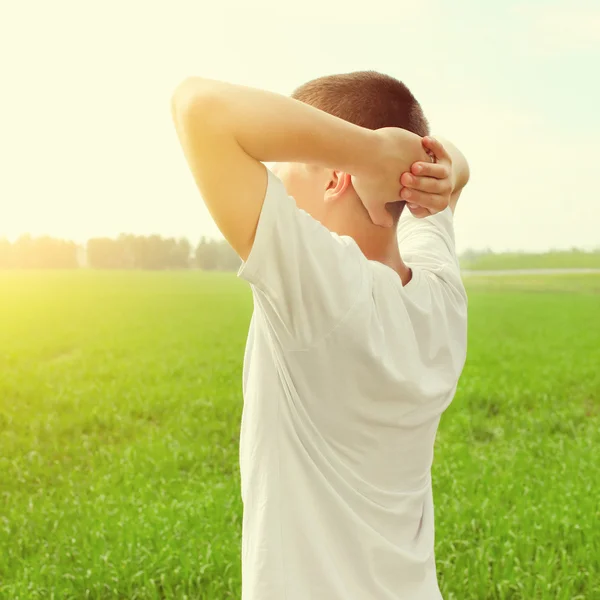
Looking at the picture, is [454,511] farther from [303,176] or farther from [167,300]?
[167,300]

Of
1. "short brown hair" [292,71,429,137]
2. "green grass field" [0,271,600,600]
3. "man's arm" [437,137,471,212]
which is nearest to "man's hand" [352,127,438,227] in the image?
"short brown hair" [292,71,429,137]

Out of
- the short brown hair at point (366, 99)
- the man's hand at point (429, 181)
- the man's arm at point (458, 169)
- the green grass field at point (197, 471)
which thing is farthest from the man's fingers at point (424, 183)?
the green grass field at point (197, 471)

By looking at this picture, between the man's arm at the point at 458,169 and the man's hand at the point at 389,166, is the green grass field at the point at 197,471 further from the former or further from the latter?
the man's hand at the point at 389,166

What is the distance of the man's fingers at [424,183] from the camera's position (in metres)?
1.29

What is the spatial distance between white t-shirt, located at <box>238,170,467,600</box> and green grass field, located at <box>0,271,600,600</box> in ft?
9.40

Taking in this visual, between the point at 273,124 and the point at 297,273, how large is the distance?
23cm

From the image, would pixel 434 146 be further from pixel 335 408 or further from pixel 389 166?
pixel 335 408

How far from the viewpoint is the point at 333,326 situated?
120cm

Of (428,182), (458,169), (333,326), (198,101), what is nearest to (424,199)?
(428,182)

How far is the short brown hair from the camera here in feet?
5.09

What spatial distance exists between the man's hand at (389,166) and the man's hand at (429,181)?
0.01 m

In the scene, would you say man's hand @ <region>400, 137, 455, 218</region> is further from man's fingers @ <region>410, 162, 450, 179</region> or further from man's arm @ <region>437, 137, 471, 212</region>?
man's arm @ <region>437, 137, 471, 212</region>

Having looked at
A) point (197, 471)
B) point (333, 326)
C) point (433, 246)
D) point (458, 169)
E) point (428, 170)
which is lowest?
point (197, 471)

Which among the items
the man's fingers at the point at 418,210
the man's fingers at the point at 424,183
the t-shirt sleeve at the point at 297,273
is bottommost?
the t-shirt sleeve at the point at 297,273
